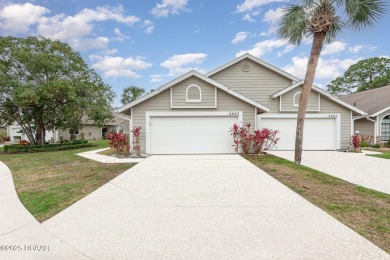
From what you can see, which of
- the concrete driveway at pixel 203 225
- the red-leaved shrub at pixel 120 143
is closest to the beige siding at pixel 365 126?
the concrete driveway at pixel 203 225

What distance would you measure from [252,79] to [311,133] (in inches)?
200

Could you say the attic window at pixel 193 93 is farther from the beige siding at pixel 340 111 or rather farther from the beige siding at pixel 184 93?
the beige siding at pixel 340 111

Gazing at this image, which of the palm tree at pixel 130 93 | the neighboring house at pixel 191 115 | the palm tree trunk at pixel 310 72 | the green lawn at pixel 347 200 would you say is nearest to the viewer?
the green lawn at pixel 347 200

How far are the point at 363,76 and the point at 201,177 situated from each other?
41.8m

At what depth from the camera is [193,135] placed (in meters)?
11.3

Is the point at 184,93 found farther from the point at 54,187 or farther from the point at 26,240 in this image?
the point at 26,240

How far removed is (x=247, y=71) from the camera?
14.5m

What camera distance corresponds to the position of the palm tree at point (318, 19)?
8180mm

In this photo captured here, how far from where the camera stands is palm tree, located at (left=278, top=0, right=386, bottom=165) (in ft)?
26.8

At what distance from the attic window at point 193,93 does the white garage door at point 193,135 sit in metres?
0.97

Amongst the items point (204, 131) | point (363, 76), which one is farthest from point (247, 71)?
point (363, 76)

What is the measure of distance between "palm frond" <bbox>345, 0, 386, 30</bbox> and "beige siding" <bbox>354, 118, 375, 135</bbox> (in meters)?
10.8

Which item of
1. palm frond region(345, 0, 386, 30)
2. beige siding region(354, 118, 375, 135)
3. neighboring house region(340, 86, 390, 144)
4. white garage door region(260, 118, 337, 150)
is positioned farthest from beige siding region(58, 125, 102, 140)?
palm frond region(345, 0, 386, 30)

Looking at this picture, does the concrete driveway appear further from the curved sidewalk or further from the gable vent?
the gable vent
